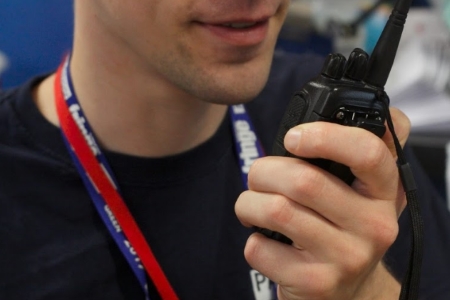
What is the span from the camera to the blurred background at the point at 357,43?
1.07 metres

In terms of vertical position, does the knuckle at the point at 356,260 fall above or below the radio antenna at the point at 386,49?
below

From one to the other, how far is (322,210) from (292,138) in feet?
0.21

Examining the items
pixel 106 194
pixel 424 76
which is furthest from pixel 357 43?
pixel 106 194

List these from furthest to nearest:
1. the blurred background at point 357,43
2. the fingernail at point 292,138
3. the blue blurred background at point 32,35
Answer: the blue blurred background at point 32,35 < the blurred background at point 357,43 < the fingernail at point 292,138

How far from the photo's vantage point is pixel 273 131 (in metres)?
0.84

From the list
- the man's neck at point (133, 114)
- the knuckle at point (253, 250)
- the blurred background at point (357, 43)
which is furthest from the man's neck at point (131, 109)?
the blurred background at point (357, 43)

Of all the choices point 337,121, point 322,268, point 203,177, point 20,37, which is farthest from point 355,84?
point 20,37

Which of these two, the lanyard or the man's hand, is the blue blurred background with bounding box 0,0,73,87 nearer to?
the lanyard

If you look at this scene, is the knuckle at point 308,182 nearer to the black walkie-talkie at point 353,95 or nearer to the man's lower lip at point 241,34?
the black walkie-talkie at point 353,95

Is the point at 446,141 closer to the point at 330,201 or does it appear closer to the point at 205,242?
the point at 205,242

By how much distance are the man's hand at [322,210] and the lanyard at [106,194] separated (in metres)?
0.22

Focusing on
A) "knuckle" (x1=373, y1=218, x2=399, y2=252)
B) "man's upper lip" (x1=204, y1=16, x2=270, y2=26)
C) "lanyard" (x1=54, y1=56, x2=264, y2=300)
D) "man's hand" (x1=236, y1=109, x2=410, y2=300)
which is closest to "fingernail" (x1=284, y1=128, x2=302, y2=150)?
"man's hand" (x1=236, y1=109, x2=410, y2=300)

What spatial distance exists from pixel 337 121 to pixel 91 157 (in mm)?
362

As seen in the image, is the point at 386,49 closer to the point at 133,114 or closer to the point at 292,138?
the point at 292,138
